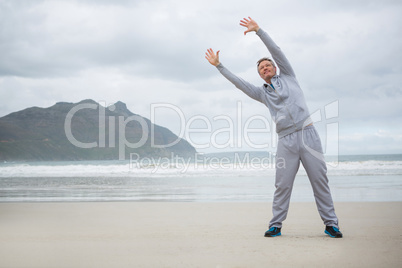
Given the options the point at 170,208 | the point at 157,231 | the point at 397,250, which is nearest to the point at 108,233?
the point at 157,231

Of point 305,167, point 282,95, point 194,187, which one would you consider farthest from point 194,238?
point 194,187

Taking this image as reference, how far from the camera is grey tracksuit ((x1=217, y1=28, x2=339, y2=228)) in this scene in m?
3.02

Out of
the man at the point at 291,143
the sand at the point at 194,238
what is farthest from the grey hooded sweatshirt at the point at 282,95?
the sand at the point at 194,238

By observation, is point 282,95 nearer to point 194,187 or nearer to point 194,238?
point 194,238

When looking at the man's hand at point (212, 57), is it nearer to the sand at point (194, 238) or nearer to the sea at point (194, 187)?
the sand at point (194, 238)

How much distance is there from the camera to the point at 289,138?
3068 millimetres

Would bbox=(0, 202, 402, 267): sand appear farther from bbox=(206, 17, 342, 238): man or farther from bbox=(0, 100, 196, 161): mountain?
bbox=(0, 100, 196, 161): mountain

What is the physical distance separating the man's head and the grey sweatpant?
68 centimetres

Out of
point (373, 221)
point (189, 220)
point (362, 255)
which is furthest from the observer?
point (189, 220)

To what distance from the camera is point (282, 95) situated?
3094 millimetres

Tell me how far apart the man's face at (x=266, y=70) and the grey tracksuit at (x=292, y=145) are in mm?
131

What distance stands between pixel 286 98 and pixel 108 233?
228 cm

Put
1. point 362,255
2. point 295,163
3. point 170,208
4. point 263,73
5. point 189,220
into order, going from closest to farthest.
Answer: point 362,255 < point 295,163 < point 263,73 < point 189,220 < point 170,208

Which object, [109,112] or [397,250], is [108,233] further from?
[109,112]
